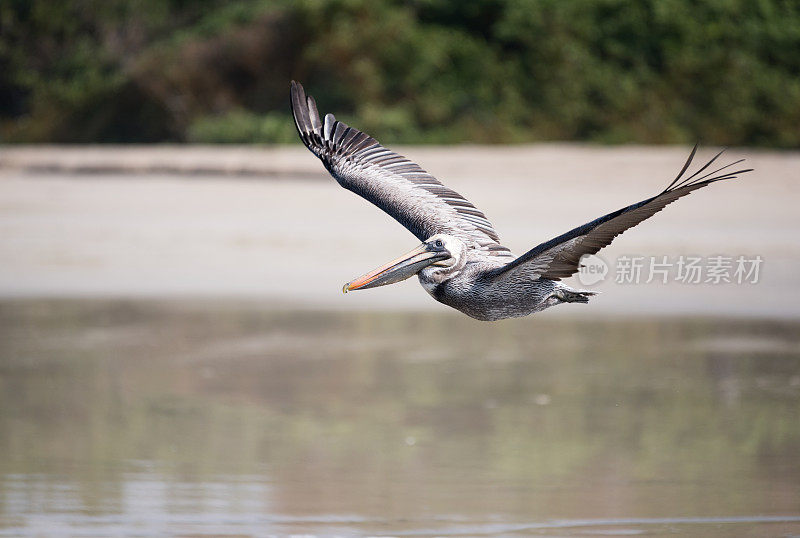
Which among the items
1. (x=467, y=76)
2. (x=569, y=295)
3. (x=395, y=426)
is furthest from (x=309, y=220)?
(x=569, y=295)

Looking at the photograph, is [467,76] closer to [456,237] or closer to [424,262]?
[456,237]

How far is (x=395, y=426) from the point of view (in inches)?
276

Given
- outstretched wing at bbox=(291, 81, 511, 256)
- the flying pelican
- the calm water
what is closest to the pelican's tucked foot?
the flying pelican

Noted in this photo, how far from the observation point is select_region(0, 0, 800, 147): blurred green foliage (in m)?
18.0

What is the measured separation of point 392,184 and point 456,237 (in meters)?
0.89

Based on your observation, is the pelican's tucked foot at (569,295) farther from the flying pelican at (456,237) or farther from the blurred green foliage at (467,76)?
the blurred green foliage at (467,76)

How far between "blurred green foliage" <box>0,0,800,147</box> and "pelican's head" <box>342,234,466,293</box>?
12.8m

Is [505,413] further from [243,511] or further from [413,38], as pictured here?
[413,38]

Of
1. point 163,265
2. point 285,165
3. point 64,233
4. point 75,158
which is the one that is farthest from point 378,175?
point 75,158

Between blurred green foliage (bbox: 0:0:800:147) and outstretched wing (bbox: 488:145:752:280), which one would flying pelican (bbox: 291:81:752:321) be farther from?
blurred green foliage (bbox: 0:0:800:147)

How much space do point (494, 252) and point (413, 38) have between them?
13.9 metres

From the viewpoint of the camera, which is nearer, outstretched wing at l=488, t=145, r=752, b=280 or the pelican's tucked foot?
outstretched wing at l=488, t=145, r=752, b=280

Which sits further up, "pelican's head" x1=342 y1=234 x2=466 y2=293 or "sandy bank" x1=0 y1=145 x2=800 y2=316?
"sandy bank" x1=0 y1=145 x2=800 y2=316

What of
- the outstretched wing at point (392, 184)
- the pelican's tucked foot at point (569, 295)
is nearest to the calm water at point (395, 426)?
the pelican's tucked foot at point (569, 295)
